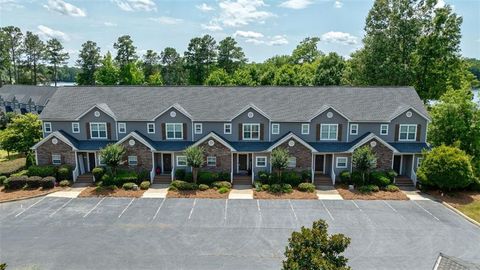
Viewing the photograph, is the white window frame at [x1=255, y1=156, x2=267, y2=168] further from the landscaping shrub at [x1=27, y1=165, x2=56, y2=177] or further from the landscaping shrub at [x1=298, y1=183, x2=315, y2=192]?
the landscaping shrub at [x1=27, y1=165, x2=56, y2=177]

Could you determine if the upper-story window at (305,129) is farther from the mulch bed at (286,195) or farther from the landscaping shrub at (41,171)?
the landscaping shrub at (41,171)

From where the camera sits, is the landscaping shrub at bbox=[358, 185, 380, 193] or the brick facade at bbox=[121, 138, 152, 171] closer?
the landscaping shrub at bbox=[358, 185, 380, 193]

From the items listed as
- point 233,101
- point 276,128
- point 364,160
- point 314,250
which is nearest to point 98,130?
point 233,101

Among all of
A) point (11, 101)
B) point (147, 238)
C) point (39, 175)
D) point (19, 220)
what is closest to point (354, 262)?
point (147, 238)

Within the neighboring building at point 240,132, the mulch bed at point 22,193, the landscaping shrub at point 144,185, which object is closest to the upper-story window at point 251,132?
the neighboring building at point 240,132

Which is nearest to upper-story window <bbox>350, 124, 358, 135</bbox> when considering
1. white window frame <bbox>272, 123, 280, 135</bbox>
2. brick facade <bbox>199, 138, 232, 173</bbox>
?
white window frame <bbox>272, 123, 280, 135</bbox>
